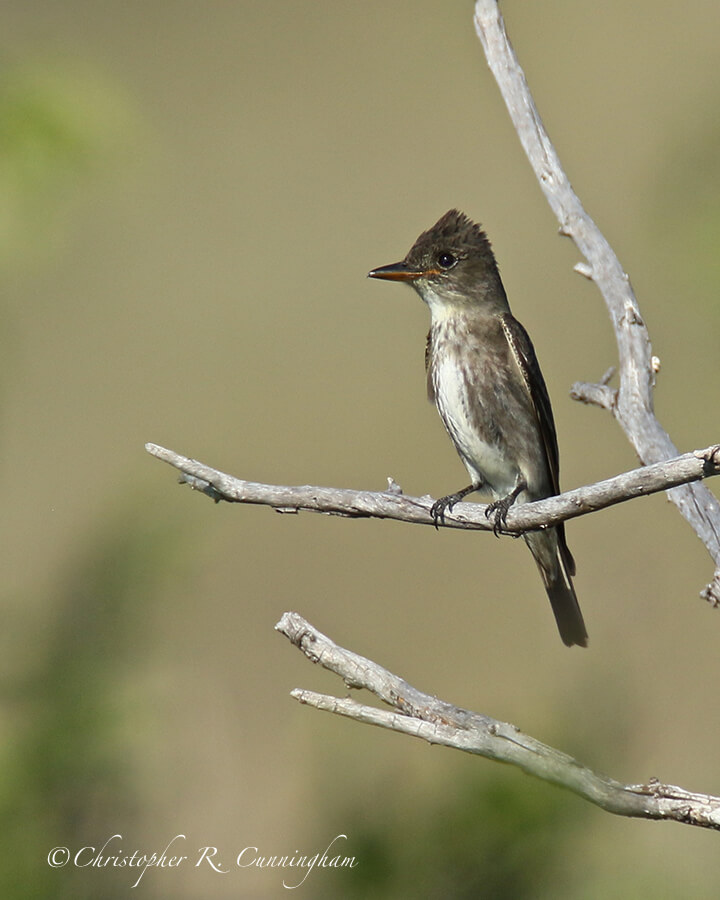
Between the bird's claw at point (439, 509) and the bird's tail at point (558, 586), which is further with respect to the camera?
the bird's tail at point (558, 586)

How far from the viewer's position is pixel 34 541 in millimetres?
7164

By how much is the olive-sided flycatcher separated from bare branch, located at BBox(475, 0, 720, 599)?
574mm

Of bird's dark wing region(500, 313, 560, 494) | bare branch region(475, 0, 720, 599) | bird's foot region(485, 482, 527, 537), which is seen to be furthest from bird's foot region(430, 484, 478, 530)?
bird's dark wing region(500, 313, 560, 494)

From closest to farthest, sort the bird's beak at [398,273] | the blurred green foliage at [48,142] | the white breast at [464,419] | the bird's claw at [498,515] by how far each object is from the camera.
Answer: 1. the blurred green foliage at [48,142]
2. the bird's claw at [498,515]
3. the white breast at [464,419]
4. the bird's beak at [398,273]

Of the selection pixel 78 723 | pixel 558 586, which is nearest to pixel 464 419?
pixel 558 586

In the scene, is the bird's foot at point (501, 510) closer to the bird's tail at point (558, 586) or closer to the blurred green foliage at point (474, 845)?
the bird's tail at point (558, 586)

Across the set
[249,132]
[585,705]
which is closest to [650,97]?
[249,132]

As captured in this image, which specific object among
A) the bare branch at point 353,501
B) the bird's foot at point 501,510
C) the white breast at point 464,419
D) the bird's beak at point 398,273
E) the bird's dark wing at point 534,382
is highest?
the bird's beak at point 398,273

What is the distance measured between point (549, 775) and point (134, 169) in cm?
187

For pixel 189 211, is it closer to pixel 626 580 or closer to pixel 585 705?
pixel 626 580

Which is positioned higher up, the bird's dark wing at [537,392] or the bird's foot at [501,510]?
the bird's dark wing at [537,392]

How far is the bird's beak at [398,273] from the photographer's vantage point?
159 inches

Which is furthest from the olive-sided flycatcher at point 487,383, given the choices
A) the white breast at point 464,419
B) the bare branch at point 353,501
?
the bare branch at point 353,501

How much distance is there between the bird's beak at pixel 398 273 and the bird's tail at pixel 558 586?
96 centimetres
